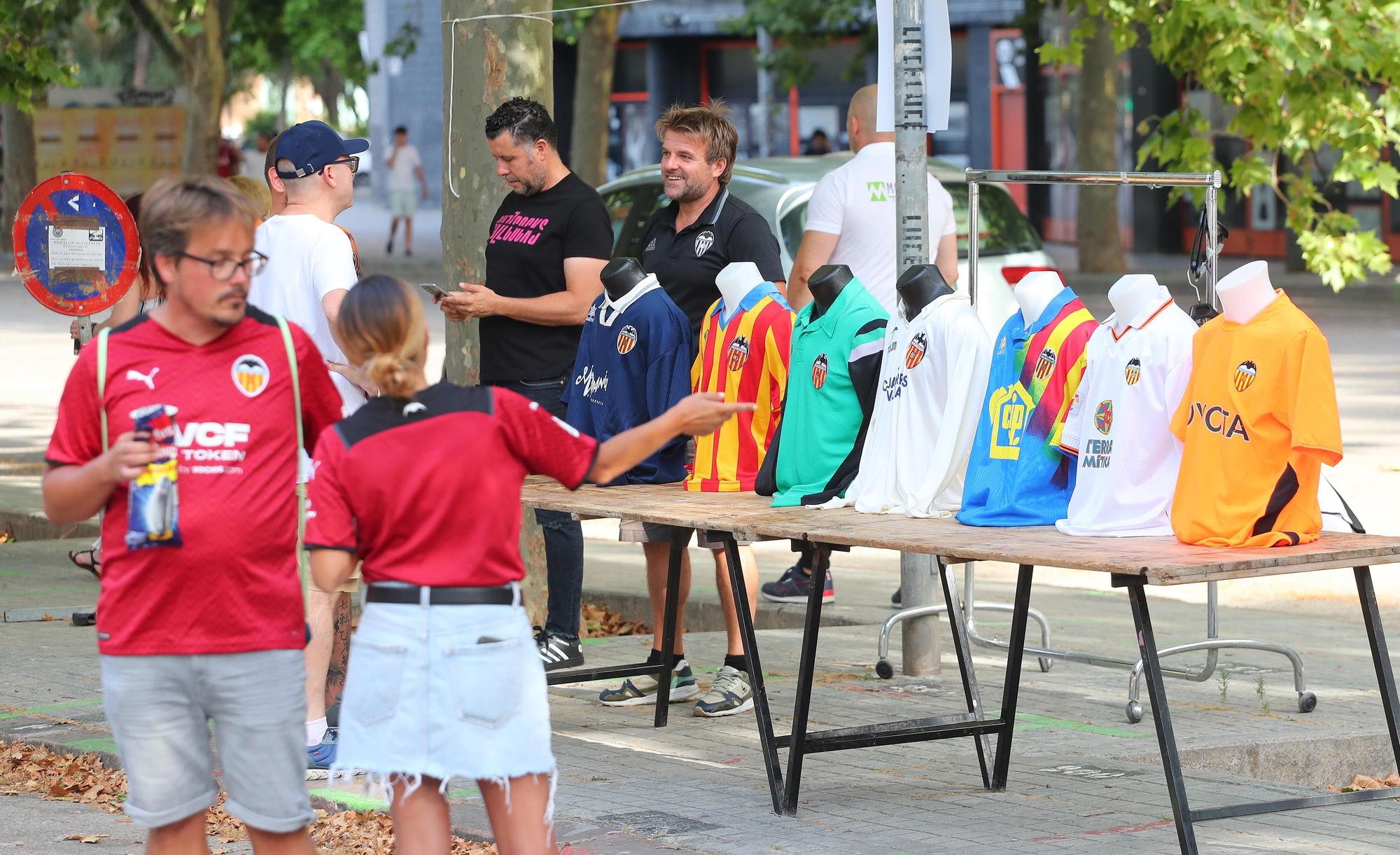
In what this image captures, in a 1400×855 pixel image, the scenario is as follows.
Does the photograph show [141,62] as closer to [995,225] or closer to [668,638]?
[995,225]

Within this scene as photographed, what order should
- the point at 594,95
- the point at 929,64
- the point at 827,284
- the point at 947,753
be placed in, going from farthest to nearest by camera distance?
the point at 594,95 < the point at 929,64 < the point at 947,753 < the point at 827,284

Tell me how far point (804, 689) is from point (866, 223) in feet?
9.99

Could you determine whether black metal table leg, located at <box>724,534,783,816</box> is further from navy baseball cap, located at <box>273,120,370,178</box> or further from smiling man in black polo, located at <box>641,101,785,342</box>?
navy baseball cap, located at <box>273,120,370,178</box>

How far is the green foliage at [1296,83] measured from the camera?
1254 cm

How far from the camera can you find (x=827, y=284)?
6.21 metres

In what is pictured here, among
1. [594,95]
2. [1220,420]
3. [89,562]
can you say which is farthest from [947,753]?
[594,95]

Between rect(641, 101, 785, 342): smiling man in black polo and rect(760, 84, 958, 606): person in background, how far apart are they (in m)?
1.06

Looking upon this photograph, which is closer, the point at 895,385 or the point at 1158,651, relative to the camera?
the point at 895,385

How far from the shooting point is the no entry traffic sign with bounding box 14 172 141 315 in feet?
29.1

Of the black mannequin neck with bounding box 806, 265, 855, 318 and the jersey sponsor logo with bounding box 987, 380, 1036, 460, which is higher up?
the black mannequin neck with bounding box 806, 265, 855, 318

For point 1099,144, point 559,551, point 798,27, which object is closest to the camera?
point 559,551

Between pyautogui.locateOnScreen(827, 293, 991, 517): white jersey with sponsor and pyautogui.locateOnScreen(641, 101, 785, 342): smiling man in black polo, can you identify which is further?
pyautogui.locateOnScreen(641, 101, 785, 342): smiling man in black polo

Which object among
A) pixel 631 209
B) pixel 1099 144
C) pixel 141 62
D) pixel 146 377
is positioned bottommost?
pixel 146 377

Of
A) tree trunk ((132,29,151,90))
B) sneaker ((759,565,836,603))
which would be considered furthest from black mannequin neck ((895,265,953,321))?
tree trunk ((132,29,151,90))
